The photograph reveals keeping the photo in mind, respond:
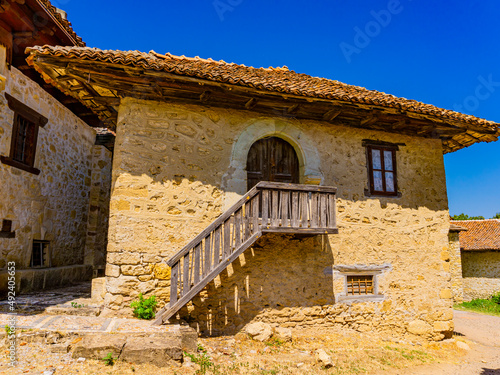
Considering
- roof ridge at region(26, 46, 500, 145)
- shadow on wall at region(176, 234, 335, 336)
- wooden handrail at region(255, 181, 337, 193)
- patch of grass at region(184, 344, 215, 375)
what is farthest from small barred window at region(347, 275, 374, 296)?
roof ridge at region(26, 46, 500, 145)

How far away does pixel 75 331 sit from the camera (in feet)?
16.7

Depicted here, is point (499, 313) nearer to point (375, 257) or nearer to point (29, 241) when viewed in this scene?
point (375, 257)

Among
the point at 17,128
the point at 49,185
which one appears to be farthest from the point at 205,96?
the point at 49,185

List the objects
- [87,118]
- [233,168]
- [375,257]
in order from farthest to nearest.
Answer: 1. [87,118]
2. [375,257]
3. [233,168]

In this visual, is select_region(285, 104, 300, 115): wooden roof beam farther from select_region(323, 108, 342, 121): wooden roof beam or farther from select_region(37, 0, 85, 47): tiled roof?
select_region(37, 0, 85, 47): tiled roof

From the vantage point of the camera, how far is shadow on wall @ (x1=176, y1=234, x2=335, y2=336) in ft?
21.9

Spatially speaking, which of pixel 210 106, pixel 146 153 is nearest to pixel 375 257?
pixel 210 106

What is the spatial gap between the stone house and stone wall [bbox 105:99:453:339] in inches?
119

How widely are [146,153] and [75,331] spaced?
3.24m

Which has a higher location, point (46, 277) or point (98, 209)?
point (98, 209)

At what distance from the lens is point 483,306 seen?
1767cm

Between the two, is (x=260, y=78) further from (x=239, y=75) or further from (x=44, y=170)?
(x=44, y=170)

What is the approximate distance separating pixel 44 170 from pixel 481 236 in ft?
73.0

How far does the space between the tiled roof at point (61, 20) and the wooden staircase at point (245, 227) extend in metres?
6.36
